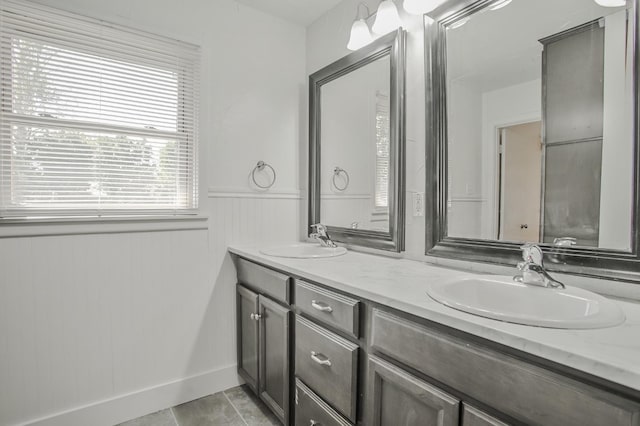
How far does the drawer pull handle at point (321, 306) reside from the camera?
4.45ft

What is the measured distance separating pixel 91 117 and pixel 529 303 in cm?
210

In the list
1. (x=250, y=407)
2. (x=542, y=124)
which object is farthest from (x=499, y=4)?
(x=250, y=407)

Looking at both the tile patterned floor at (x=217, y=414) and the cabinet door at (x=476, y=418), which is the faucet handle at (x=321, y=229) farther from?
the cabinet door at (x=476, y=418)

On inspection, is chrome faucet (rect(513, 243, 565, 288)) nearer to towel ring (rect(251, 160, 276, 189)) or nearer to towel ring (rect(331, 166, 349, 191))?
towel ring (rect(331, 166, 349, 191))

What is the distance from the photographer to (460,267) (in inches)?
60.7

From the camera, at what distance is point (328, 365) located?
1366 millimetres

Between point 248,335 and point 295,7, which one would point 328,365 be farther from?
point 295,7

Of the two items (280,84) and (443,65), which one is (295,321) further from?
(280,84)

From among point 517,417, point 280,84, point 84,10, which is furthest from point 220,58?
point 517,417

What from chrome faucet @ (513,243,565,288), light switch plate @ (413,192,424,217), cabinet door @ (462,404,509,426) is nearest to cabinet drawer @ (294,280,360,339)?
cabinet door @ (462,404,509,426)

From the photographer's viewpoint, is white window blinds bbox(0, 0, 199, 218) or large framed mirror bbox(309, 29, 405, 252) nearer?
white window blinds bbox(0, 0, 199, 218)

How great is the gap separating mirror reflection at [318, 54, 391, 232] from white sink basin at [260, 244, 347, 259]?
19 cm

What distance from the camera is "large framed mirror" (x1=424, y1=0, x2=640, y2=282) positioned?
111 cm

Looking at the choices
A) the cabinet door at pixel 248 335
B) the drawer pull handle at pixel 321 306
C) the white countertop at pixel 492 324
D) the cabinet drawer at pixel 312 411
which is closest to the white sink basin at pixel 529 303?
the white countertop at pixel 492 324
